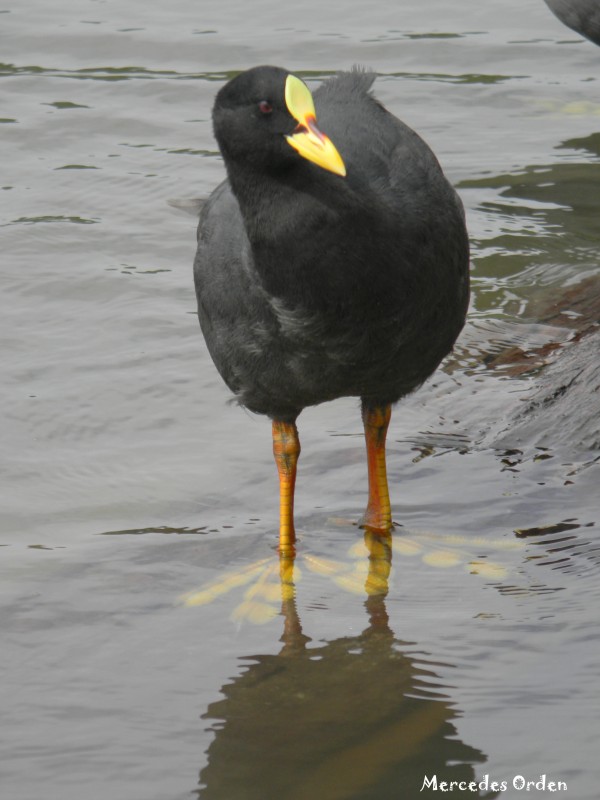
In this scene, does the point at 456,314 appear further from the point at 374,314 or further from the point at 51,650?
the point at 51,650

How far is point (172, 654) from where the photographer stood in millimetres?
4523

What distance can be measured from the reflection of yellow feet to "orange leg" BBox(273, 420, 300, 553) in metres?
0.15

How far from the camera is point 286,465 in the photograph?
5441 mm

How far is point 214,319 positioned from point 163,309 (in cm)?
248

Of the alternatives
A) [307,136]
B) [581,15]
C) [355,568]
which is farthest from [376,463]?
[581,15]

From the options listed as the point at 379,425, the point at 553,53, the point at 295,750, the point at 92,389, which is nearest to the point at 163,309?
the point at 92,389

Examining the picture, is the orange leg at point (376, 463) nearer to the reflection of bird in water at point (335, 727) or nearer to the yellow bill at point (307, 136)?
the reflection of bird in water at point (335, 727)

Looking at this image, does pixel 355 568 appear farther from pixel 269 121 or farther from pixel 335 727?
pixel 269 121

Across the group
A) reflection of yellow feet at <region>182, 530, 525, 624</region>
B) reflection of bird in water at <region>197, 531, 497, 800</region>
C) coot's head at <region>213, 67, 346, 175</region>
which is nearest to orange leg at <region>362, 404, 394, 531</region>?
reflection of yellow feet at <region>182, 530, 525, 624</region>

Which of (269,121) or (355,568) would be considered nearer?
(269,121)

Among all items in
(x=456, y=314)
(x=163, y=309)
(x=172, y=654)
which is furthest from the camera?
(x=163, y=309)

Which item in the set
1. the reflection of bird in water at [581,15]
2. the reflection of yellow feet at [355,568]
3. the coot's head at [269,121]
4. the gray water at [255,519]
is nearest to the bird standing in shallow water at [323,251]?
the coot's head at [269,121]

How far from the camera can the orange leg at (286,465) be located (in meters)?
5.38

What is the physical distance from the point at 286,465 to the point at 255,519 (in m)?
0.33
